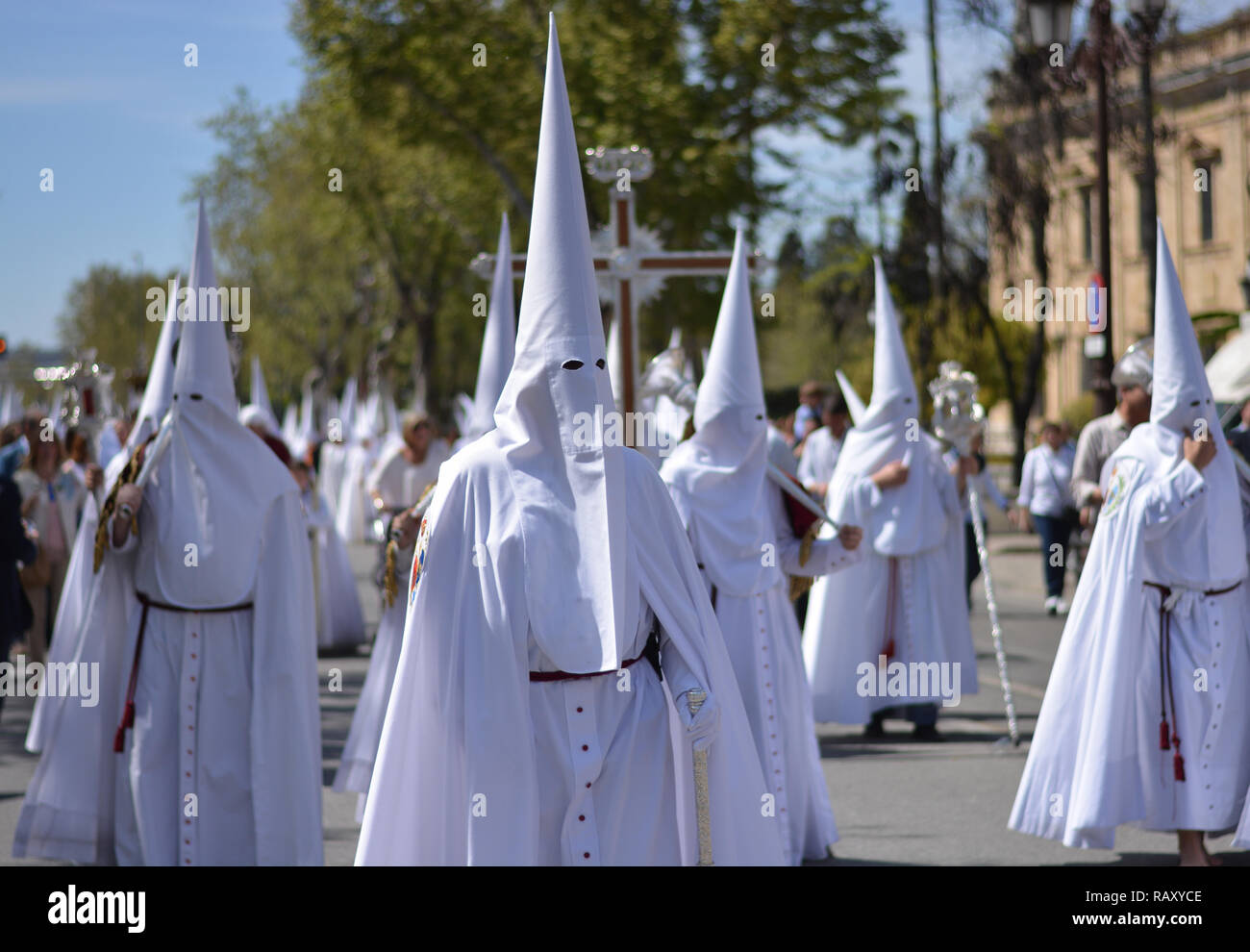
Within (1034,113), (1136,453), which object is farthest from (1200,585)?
(1034,113)

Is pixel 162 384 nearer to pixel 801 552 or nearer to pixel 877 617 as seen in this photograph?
pixel 801 552

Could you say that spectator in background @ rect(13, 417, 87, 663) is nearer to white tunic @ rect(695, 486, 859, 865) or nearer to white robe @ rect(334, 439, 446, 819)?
white robe @ rect(334, 439, 446, 819)

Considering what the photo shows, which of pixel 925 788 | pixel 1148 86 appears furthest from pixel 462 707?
pixel 1148 86

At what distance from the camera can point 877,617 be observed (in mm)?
11305

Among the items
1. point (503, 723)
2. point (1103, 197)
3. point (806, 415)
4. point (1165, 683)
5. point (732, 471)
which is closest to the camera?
point (503, 723)

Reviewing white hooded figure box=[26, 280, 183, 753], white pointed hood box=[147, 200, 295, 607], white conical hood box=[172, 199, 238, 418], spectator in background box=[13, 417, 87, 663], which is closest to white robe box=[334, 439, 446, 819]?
white hooded figure box=[26, 280, 183, 753]

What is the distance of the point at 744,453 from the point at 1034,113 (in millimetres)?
20307

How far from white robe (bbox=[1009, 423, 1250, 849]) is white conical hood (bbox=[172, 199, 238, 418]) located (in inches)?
148

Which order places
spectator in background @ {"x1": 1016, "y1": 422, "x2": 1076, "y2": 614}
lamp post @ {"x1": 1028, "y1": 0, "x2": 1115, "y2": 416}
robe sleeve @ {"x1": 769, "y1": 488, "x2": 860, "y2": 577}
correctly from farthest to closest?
spectator in background @ {"x1": 1016, "y1": 422, "x2": 1076, "y2": 614} < lamp post @ {"x1": 1028, "y1": 0, "x2": 1115, "y2": 416} < robe sleeve @ {"x1": 769, "y1": 488, "x2": 860, "y2": 577}

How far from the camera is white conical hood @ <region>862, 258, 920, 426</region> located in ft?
35.8

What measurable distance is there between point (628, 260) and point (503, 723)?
5.64 meters

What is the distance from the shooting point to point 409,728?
430 centimetres

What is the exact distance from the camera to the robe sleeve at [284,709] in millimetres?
6484

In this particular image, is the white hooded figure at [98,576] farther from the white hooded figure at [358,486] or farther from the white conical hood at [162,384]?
the white hooded figure at [358,486]
